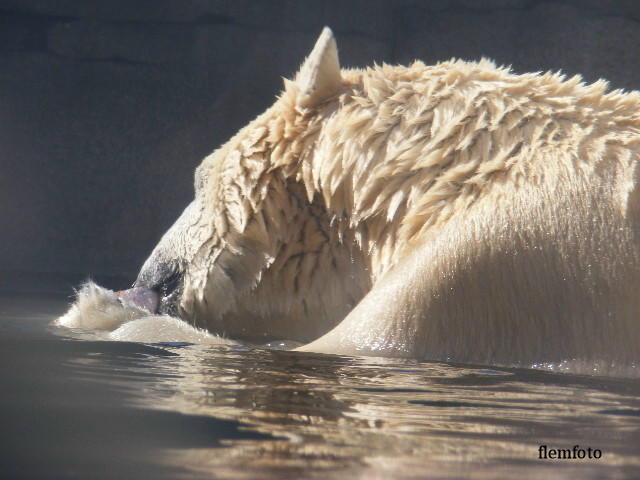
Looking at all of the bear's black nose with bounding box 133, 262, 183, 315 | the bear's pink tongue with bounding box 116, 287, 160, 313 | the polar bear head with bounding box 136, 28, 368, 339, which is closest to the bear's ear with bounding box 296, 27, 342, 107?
the polar bear head with bounding box 136, 28, 368, 339

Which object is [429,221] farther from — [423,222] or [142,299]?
[142,299]

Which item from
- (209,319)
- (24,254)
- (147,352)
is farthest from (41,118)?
(147,352)

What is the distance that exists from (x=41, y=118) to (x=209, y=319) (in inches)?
208

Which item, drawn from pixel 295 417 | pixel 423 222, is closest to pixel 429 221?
pixel 423 222

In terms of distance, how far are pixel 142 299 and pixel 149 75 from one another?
5.06 metres

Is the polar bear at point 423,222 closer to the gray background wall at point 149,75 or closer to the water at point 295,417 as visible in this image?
the water at point 295,417

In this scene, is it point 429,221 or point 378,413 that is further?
point 429,221

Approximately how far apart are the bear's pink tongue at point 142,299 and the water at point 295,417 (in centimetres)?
67

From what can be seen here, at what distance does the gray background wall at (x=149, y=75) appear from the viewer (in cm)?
771

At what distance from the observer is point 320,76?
3.00 metres

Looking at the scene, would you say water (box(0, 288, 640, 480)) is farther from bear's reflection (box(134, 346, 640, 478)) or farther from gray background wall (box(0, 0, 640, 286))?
gray background wall (box(0, 0, 640, 286))

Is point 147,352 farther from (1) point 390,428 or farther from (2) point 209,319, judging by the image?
(1) point 390,428

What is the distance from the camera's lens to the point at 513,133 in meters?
2.62

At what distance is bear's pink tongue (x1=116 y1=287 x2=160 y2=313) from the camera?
10.8 feet
